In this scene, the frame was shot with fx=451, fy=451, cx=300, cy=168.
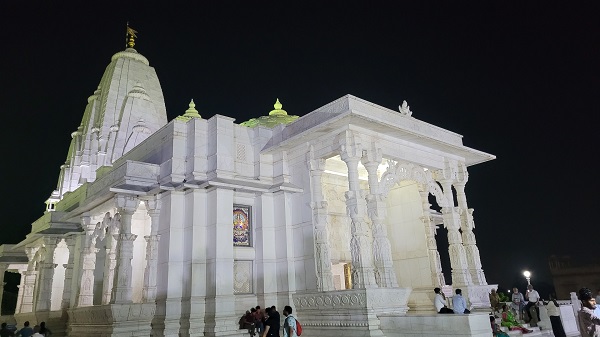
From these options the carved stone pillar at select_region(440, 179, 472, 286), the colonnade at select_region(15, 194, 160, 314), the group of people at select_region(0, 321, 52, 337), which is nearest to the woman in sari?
the carved stone pillar at select_region(440, 179, 472, 286)

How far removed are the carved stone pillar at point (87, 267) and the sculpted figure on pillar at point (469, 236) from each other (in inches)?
582

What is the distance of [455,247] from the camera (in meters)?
17.3

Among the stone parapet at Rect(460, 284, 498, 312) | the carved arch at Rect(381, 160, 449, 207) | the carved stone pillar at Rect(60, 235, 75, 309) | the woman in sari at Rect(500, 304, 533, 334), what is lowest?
the woman in sari at Rect(500, 304, 533, 334)

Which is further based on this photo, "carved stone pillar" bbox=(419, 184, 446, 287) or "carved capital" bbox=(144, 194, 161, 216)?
"carved stone pillar" bbox=(419, 184, 446, 287)

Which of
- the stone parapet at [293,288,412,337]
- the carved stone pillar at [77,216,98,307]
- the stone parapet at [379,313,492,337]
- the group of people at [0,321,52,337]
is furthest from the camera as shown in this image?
the carved stone pillar at [77,216,98,307]

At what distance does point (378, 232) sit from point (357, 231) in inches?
29.1

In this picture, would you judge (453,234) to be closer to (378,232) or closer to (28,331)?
(378,232)

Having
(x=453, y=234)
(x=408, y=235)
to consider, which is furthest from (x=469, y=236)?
(x=408, y=235)

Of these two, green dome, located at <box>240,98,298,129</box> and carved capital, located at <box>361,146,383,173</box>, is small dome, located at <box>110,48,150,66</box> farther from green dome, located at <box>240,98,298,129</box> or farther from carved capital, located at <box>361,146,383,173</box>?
carved capital, located at <box>361,146,383,173</box>

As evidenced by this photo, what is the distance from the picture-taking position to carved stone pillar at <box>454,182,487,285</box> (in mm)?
17172

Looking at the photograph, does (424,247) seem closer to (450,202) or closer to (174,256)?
(450,202)

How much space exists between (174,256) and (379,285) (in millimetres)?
6553

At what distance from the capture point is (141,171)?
1523cm

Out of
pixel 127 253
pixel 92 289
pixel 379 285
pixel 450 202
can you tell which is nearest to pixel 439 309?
pixel 379 285
